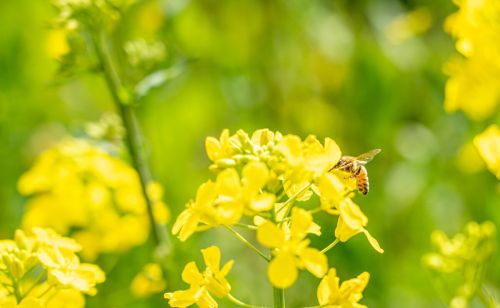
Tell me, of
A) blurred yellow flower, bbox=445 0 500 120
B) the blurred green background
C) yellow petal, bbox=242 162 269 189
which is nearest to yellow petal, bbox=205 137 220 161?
yellow petal, bbox=242 162 269 189

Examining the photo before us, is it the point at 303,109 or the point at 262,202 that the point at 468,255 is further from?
the point at 303,109

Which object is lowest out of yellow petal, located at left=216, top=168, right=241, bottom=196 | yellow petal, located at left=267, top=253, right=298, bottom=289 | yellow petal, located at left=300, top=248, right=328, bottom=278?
yellow petal, located at left=300, top=248, right=328, bottom=278

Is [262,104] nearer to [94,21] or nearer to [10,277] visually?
[94,21]

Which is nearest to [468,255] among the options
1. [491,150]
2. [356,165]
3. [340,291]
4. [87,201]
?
[491,150]

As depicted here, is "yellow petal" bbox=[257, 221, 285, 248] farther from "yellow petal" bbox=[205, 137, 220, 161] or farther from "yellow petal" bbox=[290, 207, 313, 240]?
"yellow petal" bbox=[205, 137, 220, 161]

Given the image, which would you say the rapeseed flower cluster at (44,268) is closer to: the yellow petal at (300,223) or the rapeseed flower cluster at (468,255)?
the yellow petal at (300,223)

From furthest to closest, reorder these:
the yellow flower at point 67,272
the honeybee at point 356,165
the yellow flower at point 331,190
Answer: the honeybee at point 356,165
the yellow flower at point 67,272
the yellow flower at point 331,190

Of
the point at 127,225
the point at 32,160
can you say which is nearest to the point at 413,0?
the point at 32,160

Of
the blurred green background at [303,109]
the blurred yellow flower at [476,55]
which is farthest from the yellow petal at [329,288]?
the blurred green background at [303,109]
